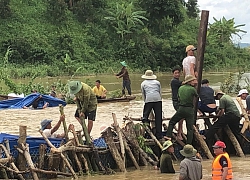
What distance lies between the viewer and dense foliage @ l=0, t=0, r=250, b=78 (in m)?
40.3

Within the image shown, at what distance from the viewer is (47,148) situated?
334 inches

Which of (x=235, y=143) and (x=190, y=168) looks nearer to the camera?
(x=190, y=168)

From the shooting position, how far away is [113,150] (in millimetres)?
9133

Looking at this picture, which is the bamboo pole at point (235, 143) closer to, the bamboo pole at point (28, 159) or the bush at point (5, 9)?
the bamboo pole at point (28, 159)

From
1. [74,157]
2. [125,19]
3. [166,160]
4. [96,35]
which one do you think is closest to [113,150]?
[74,157]

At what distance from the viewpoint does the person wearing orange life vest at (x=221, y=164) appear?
696 centimetres

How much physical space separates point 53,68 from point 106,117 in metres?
22.6

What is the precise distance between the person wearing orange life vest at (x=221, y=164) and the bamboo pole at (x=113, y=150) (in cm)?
244

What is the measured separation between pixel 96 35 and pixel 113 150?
1481 inches

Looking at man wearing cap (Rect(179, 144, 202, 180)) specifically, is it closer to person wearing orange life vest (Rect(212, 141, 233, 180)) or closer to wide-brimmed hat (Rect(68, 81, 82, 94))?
person wearing orange life vest (Rect(212, 141, 233, 180))

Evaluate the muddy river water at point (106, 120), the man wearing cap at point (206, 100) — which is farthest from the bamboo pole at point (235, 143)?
the man wearing cap at point (206, 100)

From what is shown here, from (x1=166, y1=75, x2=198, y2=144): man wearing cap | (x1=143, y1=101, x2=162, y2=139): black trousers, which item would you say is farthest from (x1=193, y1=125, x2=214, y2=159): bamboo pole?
(x1=143, y1=101, x2=162, y2=139): black trousers

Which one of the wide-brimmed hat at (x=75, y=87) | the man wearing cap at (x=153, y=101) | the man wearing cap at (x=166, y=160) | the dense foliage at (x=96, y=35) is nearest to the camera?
the man wearing cap at (x=166, y=160)

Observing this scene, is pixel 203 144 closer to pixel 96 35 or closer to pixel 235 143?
pixel 235 143
